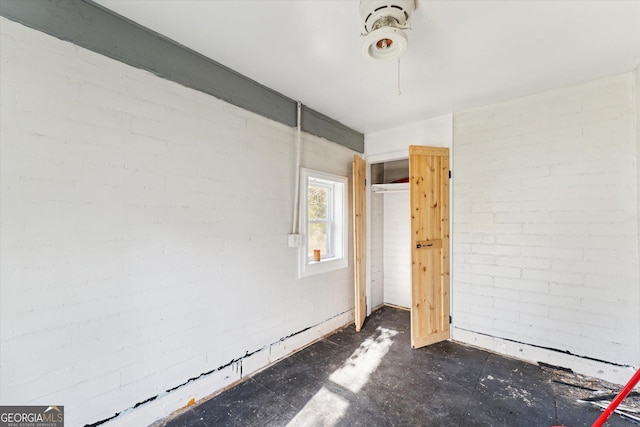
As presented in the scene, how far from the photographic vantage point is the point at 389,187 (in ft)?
13.8

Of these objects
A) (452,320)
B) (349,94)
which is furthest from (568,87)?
(452,320)

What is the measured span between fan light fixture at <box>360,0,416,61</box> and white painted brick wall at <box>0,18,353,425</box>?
133 centimetres

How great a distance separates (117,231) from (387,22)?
207cm

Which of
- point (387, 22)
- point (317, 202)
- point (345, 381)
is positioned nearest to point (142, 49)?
point (387, 22)

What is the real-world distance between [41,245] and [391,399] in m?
2.57

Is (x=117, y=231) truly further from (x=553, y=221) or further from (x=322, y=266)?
(x=553, y=221)

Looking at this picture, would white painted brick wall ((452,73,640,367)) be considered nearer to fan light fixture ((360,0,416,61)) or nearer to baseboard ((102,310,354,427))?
baseboard ((102,310,354,427))

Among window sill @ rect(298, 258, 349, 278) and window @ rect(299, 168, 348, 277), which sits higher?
window @ rect(299, 168, 348, 277)

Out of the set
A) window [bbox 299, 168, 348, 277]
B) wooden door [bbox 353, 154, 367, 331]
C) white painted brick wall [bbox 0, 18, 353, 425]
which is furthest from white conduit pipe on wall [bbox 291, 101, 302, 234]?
wooden door [bbox 353, 154, 367, 331]

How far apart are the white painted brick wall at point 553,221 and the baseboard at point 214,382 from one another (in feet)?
6.28

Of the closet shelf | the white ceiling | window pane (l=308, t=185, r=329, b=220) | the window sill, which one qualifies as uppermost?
the white ceiling

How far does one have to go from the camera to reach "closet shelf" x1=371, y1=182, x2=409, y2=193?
13.4 feet

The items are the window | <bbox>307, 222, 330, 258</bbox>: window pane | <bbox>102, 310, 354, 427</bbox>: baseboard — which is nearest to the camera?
<bbox>102, 310, 354, 427</bbox>: baseboard

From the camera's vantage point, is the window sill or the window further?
the window
